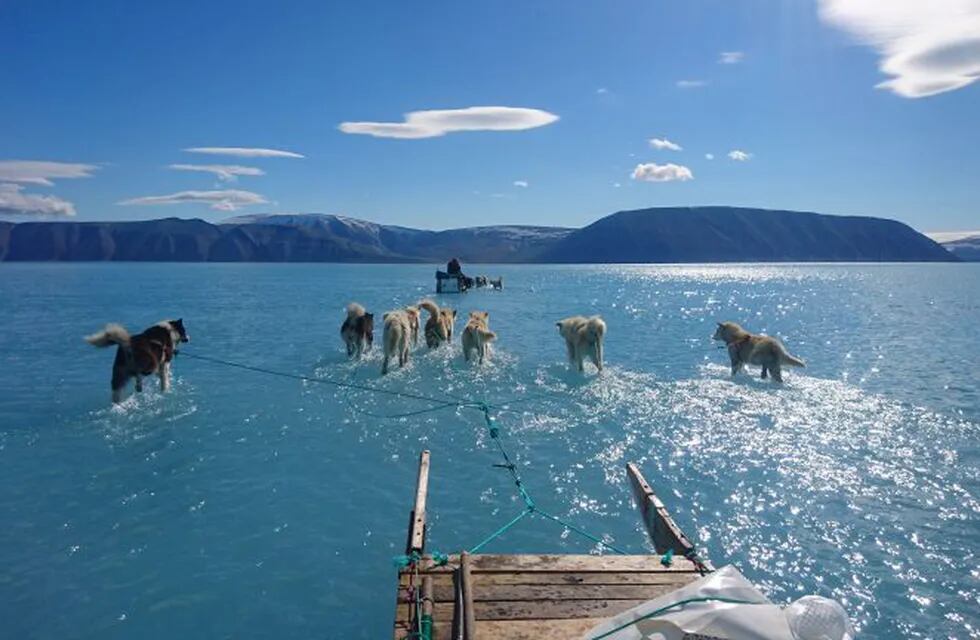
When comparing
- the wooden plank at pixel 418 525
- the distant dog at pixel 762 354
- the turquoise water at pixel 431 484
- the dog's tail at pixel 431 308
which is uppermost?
the dog's tail at pixel 431 308

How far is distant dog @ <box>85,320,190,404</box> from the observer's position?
14812 millimetres

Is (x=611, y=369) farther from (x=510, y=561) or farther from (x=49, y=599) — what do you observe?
(x=49, y=599)

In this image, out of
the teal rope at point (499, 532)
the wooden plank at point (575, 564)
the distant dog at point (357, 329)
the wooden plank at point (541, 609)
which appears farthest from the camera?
the distant dog at point (357, 329)

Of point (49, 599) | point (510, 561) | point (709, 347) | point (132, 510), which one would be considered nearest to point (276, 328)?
point (709, 347)

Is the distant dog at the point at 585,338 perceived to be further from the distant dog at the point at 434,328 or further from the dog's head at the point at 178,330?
the dog's head at the point at 178,330

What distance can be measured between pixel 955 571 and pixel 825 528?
1497 millimetres

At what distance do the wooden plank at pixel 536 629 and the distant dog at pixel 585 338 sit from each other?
514 inches

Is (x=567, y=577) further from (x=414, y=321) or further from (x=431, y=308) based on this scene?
(x=431, y=308)

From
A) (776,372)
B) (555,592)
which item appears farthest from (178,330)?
(776,372)

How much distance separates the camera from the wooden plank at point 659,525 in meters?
6.44

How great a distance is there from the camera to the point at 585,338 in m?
18.5

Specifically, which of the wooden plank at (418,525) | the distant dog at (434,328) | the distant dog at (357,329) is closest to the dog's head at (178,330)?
the distant dog at (357,329)

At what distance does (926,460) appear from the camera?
11.3m

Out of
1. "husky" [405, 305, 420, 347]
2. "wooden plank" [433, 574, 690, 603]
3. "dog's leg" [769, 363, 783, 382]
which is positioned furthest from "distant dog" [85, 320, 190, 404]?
"dog's leg" [769, 363, 783, 382]
